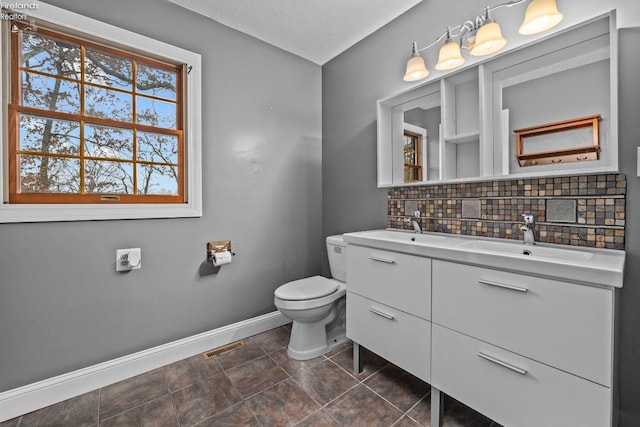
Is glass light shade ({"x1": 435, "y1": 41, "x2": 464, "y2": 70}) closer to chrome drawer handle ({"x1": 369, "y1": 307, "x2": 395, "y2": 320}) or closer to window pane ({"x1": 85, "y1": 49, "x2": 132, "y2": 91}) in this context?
chrome drawer handle ({"x1": 369, "y1": 307, "x2": 395, "y2": 320})

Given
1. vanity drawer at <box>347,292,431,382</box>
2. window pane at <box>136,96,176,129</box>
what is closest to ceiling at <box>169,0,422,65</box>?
window pane at <box>136,96,176,129</box>

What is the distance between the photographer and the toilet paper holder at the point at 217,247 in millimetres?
2070

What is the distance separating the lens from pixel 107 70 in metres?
1.74

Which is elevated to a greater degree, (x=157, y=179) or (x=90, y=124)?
(x=90, y=124)

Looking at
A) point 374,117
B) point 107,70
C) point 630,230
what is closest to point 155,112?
point 107,70

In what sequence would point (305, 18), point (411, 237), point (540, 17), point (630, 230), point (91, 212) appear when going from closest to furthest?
point (630, 230) < point (540, 17) < point (91, 212) < point (411, 237) < point (305, 18)

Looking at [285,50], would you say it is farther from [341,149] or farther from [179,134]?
[179,134]

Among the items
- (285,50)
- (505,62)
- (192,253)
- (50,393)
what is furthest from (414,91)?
(50,393)

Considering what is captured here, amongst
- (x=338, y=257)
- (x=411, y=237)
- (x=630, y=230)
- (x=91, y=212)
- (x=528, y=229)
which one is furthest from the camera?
(x=338, y=257)

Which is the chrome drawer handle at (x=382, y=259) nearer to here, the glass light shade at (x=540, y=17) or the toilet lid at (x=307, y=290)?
the toilet lid at (x=307, y=290)

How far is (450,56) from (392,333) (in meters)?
1.60

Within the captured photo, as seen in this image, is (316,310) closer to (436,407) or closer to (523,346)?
(436,407)

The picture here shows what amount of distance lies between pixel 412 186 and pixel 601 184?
95 centimetres

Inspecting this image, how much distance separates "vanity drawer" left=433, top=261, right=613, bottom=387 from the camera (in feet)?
2.92
